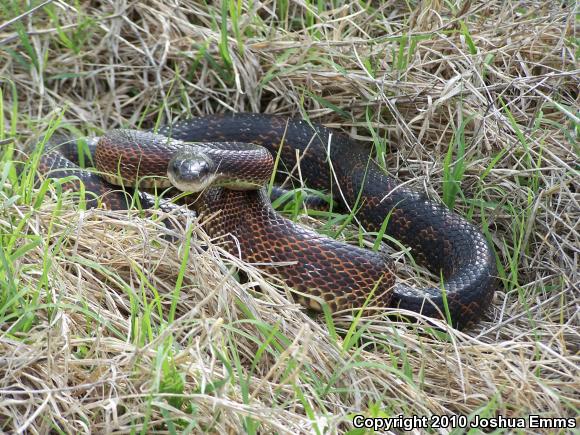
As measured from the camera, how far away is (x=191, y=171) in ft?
14.2

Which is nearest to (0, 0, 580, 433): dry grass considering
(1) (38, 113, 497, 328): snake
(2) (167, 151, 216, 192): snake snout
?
(1) (38, 113, 497, 328): snake

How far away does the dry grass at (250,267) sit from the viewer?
3092mm

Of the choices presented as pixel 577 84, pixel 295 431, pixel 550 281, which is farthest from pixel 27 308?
pixel 577 84

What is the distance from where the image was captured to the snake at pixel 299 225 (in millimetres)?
4230

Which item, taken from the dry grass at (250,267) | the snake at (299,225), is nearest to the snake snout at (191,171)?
the snake at (299,225)

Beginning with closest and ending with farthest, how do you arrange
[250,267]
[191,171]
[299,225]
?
[250,267] → [191,171] → [299,225]

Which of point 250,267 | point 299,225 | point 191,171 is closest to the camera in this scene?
point 250,267

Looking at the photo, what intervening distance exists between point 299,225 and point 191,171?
27.0 inches

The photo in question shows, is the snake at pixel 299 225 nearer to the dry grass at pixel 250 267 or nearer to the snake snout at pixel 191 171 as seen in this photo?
the snake snout at pixel 191 171

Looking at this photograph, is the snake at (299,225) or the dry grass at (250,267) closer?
the dry grass at (250,267)

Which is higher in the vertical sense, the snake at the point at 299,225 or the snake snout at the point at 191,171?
the snake snout at the point at 191,171

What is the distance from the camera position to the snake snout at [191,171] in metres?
4.30

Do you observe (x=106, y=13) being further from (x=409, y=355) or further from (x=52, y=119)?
(x=409, y=355)

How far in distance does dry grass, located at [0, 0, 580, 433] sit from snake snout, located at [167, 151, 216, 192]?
32 centimetres
